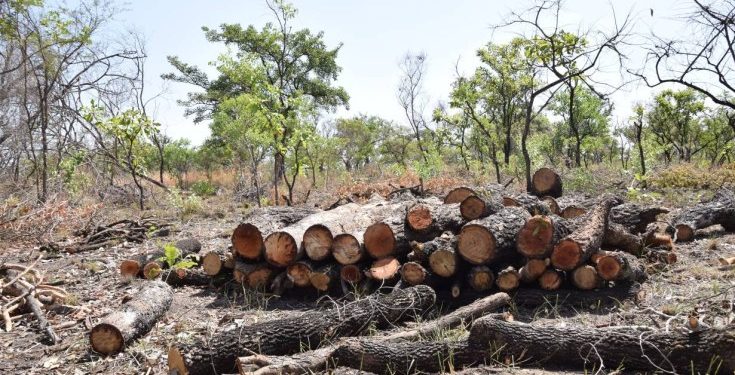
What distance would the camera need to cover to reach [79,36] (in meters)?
12.5

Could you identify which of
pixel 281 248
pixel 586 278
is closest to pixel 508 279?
pixel 586 278

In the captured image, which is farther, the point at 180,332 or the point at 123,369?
the point at 180,332

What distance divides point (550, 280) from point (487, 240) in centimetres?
69

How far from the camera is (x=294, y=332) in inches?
163

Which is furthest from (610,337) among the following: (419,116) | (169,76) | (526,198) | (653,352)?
(169,76)

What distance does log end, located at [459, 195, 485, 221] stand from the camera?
5824 millimetres

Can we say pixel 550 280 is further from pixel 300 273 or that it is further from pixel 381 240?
pixel 300 273

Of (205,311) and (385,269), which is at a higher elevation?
(385,269)

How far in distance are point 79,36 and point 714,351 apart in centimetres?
1347

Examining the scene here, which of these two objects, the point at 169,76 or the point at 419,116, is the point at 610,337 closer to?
the point at 419,116

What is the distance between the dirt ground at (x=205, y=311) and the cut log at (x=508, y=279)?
0.21 metres

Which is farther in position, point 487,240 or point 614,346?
point 487,240

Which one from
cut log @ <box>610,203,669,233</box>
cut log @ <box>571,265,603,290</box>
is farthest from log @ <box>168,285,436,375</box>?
cut log @ <box>610,203,669,233</box>

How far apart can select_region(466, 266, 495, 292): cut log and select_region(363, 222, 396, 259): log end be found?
0.91 meters
